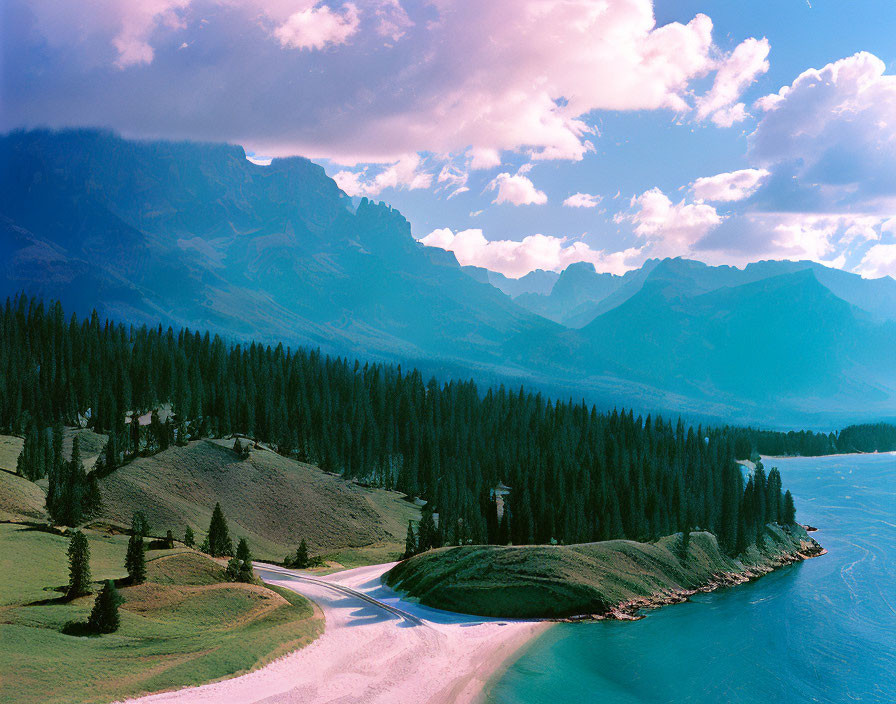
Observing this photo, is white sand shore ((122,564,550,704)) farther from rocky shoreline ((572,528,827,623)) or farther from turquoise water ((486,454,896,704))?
rocky shoreline ((572,528,827,623))

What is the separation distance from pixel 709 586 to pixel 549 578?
34.6 m

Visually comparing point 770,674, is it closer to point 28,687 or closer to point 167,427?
point 28,687

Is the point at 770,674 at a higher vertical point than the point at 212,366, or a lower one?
lower

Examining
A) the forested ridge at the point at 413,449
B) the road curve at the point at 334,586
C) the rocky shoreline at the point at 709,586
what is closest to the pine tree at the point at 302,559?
the road curve at the point at 334,586

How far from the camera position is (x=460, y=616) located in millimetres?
76375

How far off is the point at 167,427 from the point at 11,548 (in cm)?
6471

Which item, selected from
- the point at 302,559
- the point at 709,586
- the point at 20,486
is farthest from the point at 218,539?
the point at 709,586

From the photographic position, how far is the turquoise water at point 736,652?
62406 millimetres

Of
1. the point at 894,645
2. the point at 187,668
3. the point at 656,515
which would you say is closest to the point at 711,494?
the point at 656,515

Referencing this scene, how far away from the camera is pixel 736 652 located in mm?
76000

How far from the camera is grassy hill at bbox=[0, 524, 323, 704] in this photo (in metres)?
44.3

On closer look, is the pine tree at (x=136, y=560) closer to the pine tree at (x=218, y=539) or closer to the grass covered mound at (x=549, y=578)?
the pine tree at (x=218, y=539)

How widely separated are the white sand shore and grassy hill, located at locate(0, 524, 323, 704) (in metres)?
1.82

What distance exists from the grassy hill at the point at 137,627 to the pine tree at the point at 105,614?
0.95 meters
